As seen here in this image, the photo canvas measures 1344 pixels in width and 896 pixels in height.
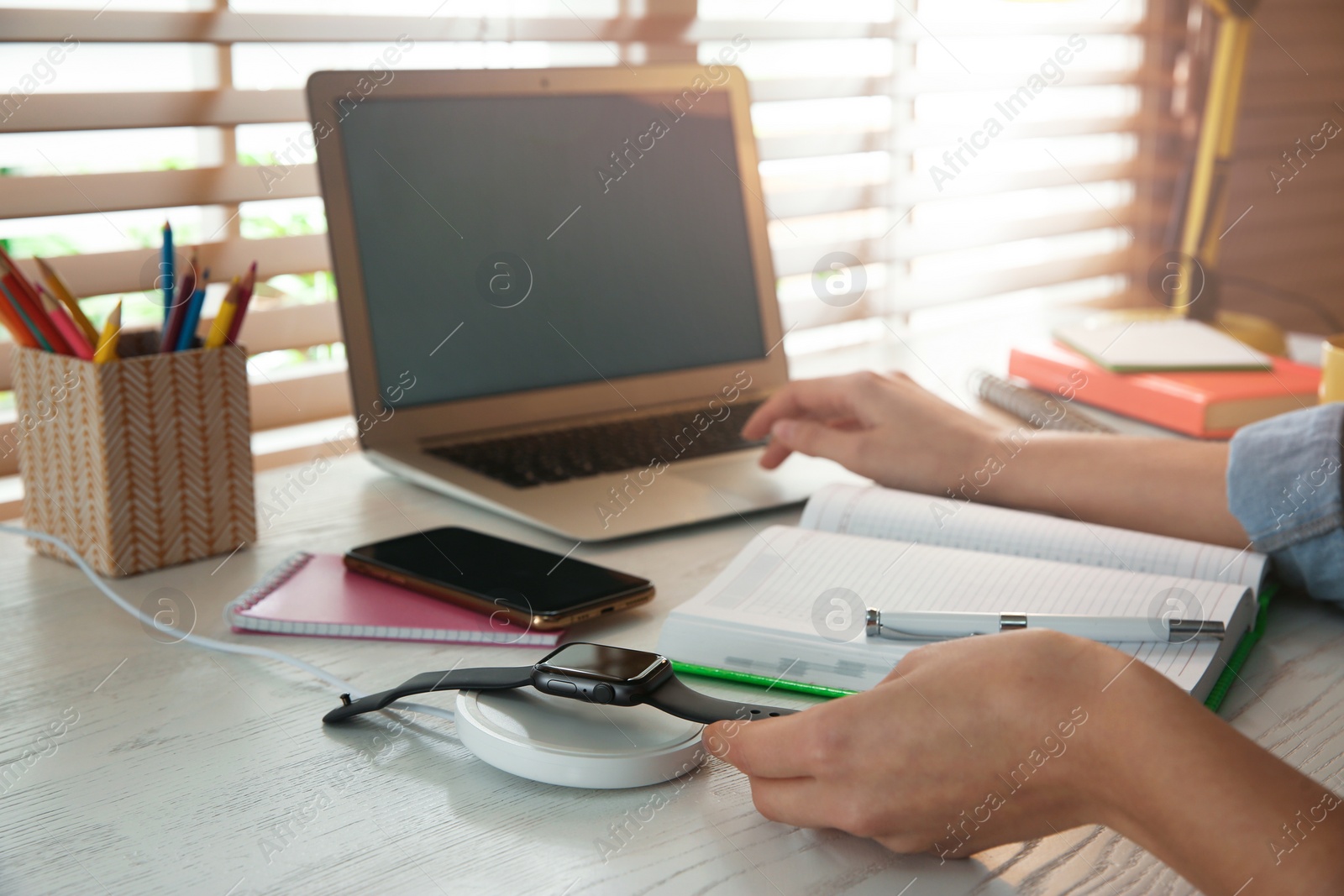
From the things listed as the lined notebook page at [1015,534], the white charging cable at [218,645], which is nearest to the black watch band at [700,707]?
the white charging cable at [218,645]

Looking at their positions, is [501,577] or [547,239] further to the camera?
[547,239]

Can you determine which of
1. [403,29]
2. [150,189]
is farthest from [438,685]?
[403,29]

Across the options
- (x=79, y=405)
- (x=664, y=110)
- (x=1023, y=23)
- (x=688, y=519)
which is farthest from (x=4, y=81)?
(x=1023, y=23)

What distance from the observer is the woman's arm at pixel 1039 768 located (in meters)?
0.41

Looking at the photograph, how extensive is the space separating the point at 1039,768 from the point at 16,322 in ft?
2.33

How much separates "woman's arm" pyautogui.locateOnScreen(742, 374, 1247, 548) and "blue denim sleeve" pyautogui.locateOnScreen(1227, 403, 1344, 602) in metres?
0.04

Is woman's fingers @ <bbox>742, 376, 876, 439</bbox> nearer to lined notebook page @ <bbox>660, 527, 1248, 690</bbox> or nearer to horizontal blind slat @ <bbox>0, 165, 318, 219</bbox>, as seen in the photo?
lined notebook page @ <bbox>660, 527, 1248, 690</bbox>

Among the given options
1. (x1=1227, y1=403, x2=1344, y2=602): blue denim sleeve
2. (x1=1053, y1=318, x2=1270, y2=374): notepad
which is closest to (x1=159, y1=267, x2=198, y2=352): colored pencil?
(x1=1227, y1=403, x2=1344, y2=602): blue denim sleeve

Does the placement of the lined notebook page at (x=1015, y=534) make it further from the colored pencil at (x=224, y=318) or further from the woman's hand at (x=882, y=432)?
the colored pencil at (x=224, y=318)

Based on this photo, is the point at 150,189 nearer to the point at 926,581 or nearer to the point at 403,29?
the point at 403,29

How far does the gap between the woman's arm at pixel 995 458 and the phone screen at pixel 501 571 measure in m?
0.28

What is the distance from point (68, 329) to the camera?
0.73m

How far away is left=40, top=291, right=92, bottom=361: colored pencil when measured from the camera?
2.39 ft

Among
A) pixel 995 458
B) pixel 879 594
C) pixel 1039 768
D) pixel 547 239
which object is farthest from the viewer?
pixel 547 239
